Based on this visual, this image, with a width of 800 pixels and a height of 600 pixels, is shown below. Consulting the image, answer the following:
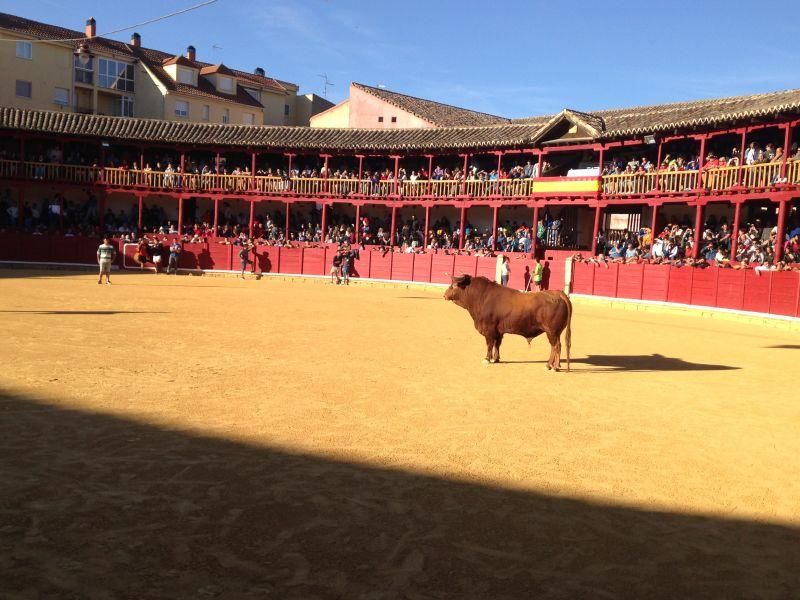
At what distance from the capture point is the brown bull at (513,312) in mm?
9703

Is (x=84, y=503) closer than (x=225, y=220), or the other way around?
(x=84, y=503)

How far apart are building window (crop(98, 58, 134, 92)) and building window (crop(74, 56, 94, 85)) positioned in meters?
0.83

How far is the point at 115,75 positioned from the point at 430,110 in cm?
2255

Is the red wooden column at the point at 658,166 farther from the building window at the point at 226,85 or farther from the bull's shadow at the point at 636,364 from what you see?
the building window at the point at 226,85

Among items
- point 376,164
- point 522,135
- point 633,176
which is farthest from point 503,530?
point 376,164

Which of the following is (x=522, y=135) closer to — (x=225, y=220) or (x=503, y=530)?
(x=225, y=220)

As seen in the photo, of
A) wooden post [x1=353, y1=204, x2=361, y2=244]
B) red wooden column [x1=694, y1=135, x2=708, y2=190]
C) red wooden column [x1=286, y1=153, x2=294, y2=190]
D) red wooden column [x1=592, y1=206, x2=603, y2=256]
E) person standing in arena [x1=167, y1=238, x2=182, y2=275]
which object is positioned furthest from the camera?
red wooden column [x1=286, y1=153, x2=294, y2=190]

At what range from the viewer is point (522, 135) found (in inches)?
1224

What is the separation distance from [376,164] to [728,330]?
22.7 m

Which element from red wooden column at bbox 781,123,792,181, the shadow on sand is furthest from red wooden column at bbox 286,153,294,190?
the shadow on sand

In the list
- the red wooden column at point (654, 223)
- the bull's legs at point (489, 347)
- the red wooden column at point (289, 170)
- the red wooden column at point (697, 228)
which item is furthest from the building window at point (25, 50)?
the bull's legs at point (489, 347)

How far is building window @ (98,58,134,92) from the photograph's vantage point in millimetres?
49188

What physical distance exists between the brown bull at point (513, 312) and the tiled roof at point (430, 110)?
37587 millimetres

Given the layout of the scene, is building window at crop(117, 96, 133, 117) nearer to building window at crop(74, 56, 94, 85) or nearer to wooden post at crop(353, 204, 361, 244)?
building window at crop(74, 56, 94, 85)
